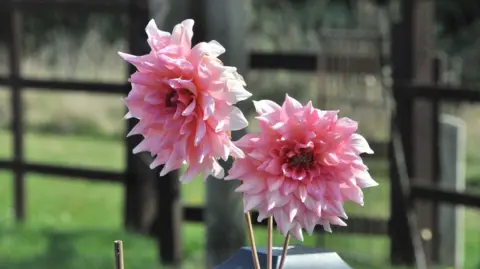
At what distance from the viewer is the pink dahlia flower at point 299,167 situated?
1.58m

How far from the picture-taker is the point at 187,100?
5.16 feet

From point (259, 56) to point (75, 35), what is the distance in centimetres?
902

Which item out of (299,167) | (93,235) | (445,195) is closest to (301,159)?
(299,167)

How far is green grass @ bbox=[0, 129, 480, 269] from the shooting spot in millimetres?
6004

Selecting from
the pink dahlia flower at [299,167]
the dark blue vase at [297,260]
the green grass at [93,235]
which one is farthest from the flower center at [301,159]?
the green grass at [93,235]

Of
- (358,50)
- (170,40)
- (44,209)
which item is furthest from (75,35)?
(170,40)

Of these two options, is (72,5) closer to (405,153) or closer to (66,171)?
(66,171)

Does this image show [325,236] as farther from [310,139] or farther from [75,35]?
[75,35]

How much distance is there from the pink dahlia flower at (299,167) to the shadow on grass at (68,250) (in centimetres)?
420

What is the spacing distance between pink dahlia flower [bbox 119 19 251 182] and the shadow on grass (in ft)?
13.8

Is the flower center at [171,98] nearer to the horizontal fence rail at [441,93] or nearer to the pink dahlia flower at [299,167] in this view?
the pink dahlia flower at [299,167]

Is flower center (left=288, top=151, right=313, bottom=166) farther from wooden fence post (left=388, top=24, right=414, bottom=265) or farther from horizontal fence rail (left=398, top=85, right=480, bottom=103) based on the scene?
wooden fence post (left=388, top=24, right=414, bottom=265)

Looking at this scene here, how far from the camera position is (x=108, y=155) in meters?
11.4

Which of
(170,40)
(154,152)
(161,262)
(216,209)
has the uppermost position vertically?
(170,40)
